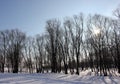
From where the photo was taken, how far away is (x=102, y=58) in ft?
158

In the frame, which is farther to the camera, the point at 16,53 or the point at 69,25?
the point at 16,53

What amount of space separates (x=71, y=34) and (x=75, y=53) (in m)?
5.62

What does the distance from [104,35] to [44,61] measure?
26005 millimetres

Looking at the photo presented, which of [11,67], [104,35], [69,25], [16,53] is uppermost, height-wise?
[69,25]

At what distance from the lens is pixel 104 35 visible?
4981 cm

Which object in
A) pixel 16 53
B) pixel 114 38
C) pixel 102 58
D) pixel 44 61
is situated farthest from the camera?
pixel 44 61

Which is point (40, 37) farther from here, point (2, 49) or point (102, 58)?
point (102, 58)

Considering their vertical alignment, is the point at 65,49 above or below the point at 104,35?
below

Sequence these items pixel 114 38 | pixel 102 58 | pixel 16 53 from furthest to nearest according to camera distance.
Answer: pixel 16 53, pixel 114 38, pixel 102 58

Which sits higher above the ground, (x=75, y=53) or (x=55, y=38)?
(x=55, y=38)

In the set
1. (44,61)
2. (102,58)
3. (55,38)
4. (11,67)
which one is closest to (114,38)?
(102,58)

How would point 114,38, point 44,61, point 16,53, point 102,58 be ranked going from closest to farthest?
point 102,58 → point 114,38 → point 16,53 → point 44,61

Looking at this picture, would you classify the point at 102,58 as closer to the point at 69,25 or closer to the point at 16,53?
the point at 69,25

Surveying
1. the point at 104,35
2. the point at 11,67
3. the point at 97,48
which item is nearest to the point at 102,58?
the point at 97,48
